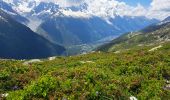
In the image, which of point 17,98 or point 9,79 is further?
point 9,79

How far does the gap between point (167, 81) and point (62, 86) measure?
501 inches

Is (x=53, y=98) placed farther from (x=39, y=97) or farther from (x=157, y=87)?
(x=157, y=87)

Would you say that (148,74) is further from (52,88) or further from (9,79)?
(52,88)

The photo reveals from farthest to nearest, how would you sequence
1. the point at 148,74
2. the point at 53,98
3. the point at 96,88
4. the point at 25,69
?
the point at 148,74, the point at 25,69, the point at 96,88, the point at 53,98

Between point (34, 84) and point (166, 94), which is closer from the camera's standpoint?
point (34, 84)

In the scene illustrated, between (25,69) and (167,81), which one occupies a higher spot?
(25,69)

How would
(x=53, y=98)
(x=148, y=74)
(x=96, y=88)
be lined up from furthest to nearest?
1. (x=148, y=74)
2. (x=96, y=88)
3. (x=53, y=98)

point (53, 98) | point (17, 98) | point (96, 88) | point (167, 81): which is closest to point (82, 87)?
point (96, 88)

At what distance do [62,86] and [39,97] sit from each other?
1.24 metres

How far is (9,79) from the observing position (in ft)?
77.4

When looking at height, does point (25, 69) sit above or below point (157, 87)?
above

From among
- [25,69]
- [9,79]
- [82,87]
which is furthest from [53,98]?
[25,69]

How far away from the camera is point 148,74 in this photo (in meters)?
30.0

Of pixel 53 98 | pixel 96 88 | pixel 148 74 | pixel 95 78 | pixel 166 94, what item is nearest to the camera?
pixel 53 98
